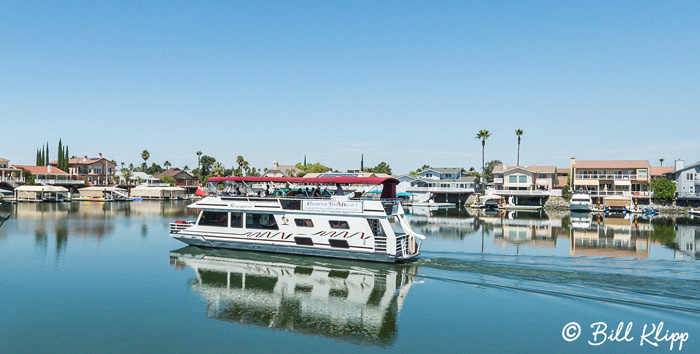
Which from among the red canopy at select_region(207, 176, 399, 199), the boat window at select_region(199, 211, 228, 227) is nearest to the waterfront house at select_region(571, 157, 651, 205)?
the red canopy at select_region(207, 176, 399, 199)

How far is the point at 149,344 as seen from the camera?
13.4 metres

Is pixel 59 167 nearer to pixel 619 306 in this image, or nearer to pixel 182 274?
pixel 182 274

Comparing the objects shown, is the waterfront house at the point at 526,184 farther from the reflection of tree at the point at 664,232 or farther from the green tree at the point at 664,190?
the reflection of tree at the point at 664,232

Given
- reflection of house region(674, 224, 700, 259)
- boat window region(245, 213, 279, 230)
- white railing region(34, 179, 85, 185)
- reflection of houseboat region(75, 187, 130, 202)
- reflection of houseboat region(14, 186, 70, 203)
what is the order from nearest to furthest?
boat window region(245, 213, 279, 230) < reflection of house region(674, 224, 700, 259) < reflection of houseboat region(14, 186, 70, 203) < reflection of houseboat region(75, 187, 130, 202) < white railing region(34, 179, 85, 185)

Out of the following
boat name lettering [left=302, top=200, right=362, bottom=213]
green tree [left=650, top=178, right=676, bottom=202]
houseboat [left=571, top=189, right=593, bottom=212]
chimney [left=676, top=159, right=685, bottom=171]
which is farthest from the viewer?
chimney [left=676, top=159, right=685, bottom=171]

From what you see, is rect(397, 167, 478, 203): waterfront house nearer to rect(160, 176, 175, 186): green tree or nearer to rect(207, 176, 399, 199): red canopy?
rect(160, 176, 175, 186): green tree

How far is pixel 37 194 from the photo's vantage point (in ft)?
253

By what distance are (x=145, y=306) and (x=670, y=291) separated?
64.6ft

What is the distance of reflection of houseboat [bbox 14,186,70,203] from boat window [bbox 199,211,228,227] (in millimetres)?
64996

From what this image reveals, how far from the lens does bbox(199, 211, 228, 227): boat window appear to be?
1036 inches

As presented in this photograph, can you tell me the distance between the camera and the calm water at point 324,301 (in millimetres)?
13734

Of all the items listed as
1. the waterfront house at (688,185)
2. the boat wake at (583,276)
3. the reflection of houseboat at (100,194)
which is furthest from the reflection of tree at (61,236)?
the waterfront house at (688,185)

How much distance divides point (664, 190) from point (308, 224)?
67.6 metres

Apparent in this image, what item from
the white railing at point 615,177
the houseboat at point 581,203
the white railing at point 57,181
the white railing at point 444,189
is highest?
the white railing at point 615,177
